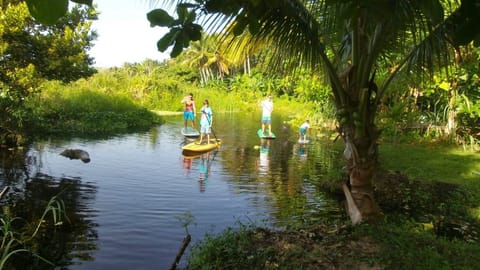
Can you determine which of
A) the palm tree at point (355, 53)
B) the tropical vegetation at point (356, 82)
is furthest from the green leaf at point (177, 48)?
the palm tree at point (355, 53)

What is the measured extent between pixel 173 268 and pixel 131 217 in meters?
2.41

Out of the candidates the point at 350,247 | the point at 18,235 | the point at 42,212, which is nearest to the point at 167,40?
the point at 350,247

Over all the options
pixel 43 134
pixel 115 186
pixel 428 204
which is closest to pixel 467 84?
pixel 428 204

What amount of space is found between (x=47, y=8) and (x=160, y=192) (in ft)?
27.8

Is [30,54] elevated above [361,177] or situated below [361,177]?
above

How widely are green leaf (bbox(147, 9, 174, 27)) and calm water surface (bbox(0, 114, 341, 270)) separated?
173 inches

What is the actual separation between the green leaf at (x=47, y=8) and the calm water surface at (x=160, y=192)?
16.3ft

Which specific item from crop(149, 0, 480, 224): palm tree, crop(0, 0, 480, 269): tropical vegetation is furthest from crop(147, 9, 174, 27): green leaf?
crop(149, 0, 480, 224): palm tree

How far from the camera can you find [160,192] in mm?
9625

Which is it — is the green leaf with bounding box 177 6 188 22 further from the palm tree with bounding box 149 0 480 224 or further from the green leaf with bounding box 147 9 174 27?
the palm tree with bounding box 149 0 480 224

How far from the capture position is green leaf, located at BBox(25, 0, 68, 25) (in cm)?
136

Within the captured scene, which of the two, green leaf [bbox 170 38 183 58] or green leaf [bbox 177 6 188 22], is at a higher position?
green leaf [bbox 177 6 188 22]

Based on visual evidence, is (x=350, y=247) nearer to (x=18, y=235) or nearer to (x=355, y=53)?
(x=355, y=53)

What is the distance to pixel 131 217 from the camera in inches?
309
